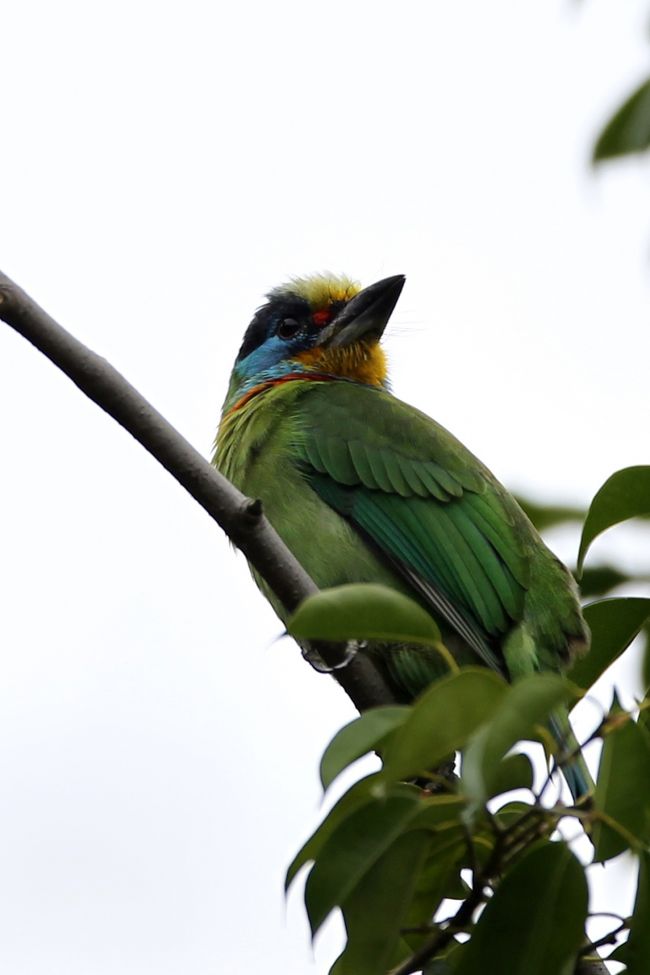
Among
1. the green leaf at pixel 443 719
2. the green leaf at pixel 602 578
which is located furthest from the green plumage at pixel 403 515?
the green leaf at pixel 443 719

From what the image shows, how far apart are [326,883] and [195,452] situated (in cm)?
87

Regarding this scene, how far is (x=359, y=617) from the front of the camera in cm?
184

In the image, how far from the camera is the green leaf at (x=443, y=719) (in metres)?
1.66

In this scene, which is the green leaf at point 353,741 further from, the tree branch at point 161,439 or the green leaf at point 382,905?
the tree branch at point 161,439

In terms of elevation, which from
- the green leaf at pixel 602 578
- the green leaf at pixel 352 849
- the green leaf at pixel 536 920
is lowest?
the green leaf at pixel 536 920

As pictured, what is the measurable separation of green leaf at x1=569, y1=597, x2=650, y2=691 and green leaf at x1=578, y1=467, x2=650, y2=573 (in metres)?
0.22

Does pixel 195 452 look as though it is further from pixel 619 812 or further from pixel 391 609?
pixel 619 812

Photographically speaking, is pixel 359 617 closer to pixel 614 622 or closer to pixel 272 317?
pixel 614 622

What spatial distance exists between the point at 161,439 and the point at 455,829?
0.87 meters

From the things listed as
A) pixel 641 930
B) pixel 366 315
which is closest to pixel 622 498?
pixel 641 930

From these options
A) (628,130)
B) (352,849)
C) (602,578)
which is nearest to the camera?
(352,849)

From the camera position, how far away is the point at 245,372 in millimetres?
4777

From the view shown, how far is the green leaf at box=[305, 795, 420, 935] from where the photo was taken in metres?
1.83

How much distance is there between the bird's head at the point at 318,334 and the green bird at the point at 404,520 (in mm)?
96
